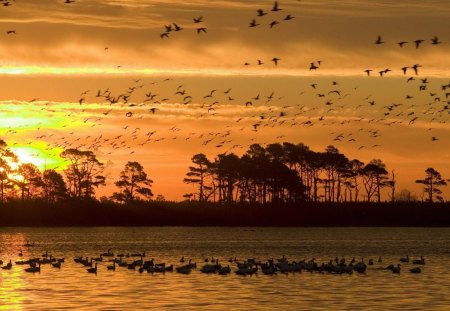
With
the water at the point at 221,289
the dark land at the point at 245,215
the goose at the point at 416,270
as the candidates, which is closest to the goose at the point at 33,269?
the water at the point at 221,289

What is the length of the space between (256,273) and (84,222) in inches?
4243

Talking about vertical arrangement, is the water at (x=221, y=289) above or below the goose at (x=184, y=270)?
below

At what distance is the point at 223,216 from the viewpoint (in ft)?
590

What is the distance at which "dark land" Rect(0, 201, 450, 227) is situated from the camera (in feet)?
566

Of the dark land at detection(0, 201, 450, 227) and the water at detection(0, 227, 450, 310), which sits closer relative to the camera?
the water at detection(0, 227, 450, 310)

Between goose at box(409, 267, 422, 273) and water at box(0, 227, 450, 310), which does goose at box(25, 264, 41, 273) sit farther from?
goose at box(409, 267, 422, 273)

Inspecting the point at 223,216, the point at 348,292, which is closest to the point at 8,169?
the point at 223,216

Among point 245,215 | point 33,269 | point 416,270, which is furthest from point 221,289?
point 245,215

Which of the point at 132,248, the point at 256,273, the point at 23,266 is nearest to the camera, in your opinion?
the point at 256,273

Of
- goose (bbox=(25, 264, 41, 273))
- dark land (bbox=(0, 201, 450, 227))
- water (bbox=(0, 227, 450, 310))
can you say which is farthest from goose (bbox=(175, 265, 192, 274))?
dark land (bbox=(0, 201, 450, 227))

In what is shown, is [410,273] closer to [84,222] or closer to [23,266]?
[23,266]

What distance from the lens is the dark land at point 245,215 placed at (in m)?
172

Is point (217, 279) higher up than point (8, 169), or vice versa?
point (8, 169)

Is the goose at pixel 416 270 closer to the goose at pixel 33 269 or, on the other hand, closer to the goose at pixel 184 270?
the goose at pixel 184 270
